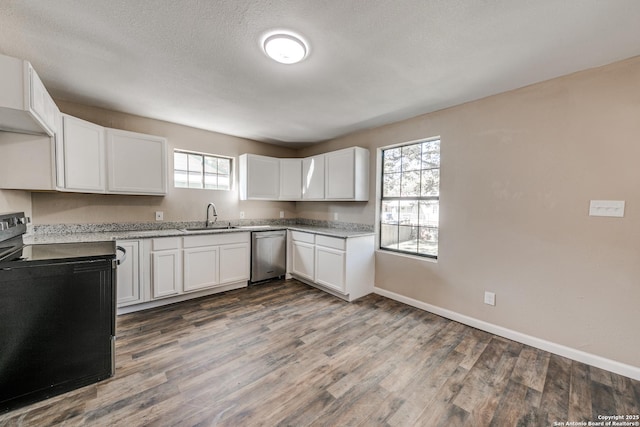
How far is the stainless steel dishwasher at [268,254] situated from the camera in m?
3.77

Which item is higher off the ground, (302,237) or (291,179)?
(291,179)

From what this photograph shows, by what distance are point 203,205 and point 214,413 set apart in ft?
9.57

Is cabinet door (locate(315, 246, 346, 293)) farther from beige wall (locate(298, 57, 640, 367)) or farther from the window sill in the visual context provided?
beige wall (locate(298, 57, 640, 367))

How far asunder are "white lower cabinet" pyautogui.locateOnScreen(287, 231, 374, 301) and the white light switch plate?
215cm

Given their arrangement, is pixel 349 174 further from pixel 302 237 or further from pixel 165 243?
pixel 165 243

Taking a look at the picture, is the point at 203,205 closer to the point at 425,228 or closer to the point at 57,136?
the point at 57,136

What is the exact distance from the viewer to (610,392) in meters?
1.71

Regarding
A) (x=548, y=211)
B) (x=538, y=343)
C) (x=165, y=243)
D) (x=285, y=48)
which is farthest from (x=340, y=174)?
(x=538, y=343)

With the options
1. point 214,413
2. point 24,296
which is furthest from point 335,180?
point 24,296

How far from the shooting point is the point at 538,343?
7.33 feet

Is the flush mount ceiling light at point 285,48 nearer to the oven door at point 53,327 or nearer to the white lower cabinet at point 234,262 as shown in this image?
the oven door at point 53,327

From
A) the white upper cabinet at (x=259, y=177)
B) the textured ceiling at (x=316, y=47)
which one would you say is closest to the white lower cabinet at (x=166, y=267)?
the white upper cabinet at (x=259, y=177)

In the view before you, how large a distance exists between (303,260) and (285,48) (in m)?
2.84

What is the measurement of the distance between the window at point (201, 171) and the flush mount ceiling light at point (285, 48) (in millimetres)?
2488
